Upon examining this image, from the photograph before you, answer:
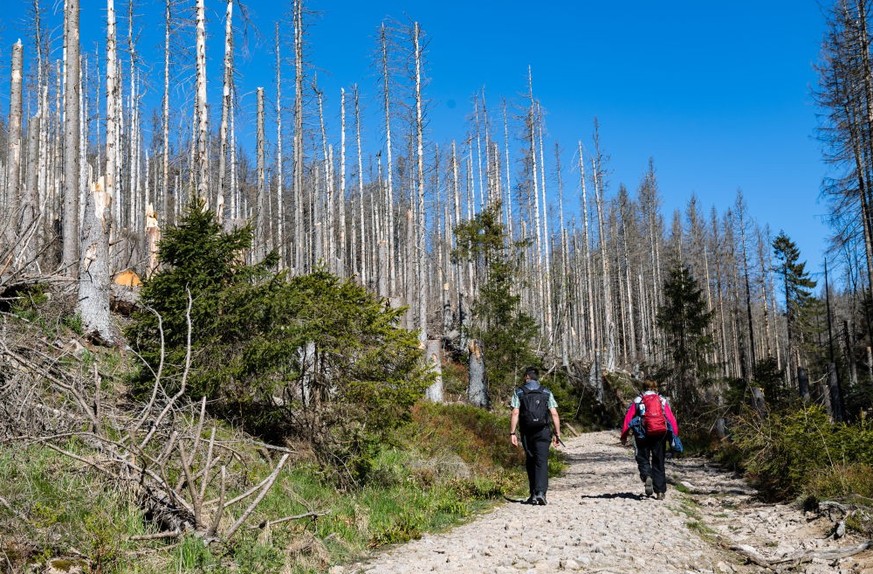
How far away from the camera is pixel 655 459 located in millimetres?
9164

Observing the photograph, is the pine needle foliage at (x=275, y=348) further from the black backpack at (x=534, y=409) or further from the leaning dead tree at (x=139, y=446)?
the black backpack at (x=534, y=409)

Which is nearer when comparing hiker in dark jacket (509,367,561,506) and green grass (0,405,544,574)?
green grass (0,405,544,574)

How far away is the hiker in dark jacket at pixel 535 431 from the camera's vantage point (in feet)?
28.2

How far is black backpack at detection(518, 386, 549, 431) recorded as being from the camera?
8.66 m

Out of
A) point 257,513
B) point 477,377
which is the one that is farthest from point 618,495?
point 477,377

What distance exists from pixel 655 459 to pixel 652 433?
1.43 ft

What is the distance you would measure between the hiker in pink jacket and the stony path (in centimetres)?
30

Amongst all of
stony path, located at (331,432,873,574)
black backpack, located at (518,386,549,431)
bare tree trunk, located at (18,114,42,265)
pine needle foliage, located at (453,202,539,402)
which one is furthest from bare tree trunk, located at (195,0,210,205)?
pine needle foliage, located at (453,202,539,402)

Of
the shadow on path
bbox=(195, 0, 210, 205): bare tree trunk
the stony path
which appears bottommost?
the shadow on path

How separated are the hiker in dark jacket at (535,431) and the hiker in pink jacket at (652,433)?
1.30 metres

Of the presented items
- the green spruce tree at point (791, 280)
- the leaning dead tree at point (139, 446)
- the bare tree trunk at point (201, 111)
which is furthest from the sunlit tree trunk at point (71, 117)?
the green spruce tree at point (791, 280)

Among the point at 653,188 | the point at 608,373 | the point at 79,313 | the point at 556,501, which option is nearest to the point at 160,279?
the point at 79,313

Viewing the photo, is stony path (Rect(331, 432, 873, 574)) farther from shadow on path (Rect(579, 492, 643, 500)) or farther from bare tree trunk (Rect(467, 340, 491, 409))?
bare tree trunk (Rect(467, 340, 491, 409))

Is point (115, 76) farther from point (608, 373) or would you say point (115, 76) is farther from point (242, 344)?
point (608, 373)
